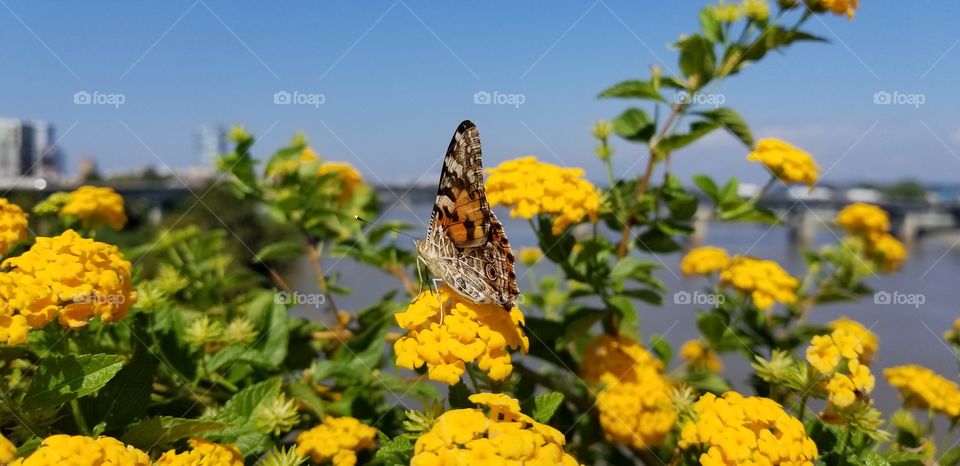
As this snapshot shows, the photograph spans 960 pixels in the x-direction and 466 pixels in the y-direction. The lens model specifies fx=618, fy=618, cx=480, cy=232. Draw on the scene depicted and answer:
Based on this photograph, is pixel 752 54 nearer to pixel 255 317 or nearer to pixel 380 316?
pixel 380 316

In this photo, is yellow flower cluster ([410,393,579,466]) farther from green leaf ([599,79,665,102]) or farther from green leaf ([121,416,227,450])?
green leaf ([599,79,665,102])

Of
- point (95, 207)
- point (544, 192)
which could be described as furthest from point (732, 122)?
point (95, 207)

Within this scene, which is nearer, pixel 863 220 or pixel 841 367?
pixel 841 367

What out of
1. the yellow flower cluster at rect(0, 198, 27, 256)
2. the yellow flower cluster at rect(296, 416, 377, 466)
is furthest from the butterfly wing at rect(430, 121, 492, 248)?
the yellow flower cluster at rect(0, 198, 27, 256)

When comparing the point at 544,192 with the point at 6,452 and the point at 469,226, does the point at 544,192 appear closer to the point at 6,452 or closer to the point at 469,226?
the point at 469,226

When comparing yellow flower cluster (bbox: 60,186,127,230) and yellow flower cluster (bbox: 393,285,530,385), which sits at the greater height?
yellow flower cluster (bbox: 60,186,127,230)

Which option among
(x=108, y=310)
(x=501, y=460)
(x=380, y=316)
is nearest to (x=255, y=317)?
(x=380, y=316)
